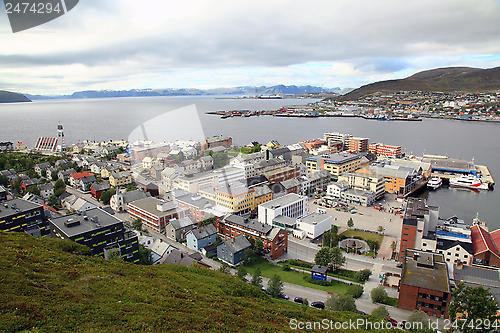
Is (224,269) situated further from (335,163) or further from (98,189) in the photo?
(335,163)

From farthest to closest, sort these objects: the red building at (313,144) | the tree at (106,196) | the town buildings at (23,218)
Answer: the red building at (313,144) → the tree at (106,196) → the town buildings at (23,218)

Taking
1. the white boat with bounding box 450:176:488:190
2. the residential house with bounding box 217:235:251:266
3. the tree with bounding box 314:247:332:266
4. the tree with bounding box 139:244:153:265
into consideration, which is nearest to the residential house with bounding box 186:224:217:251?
the residential house with bounding box 217:235:251:266

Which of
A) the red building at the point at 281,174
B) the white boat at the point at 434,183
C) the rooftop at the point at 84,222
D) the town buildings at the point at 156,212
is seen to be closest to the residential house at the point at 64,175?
the town buildings at the point at 156,212

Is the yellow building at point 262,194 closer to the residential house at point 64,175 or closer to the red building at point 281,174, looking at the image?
the red building at point 281,174

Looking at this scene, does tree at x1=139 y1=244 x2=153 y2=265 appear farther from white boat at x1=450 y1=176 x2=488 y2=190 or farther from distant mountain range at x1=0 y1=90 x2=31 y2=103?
distant mountain range at x1=0 y1=90 x2=31 y2=103

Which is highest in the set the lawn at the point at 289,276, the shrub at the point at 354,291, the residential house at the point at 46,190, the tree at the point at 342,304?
the residential house at the point at 46,190

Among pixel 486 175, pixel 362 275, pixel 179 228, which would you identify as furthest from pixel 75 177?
pixel 486 175
